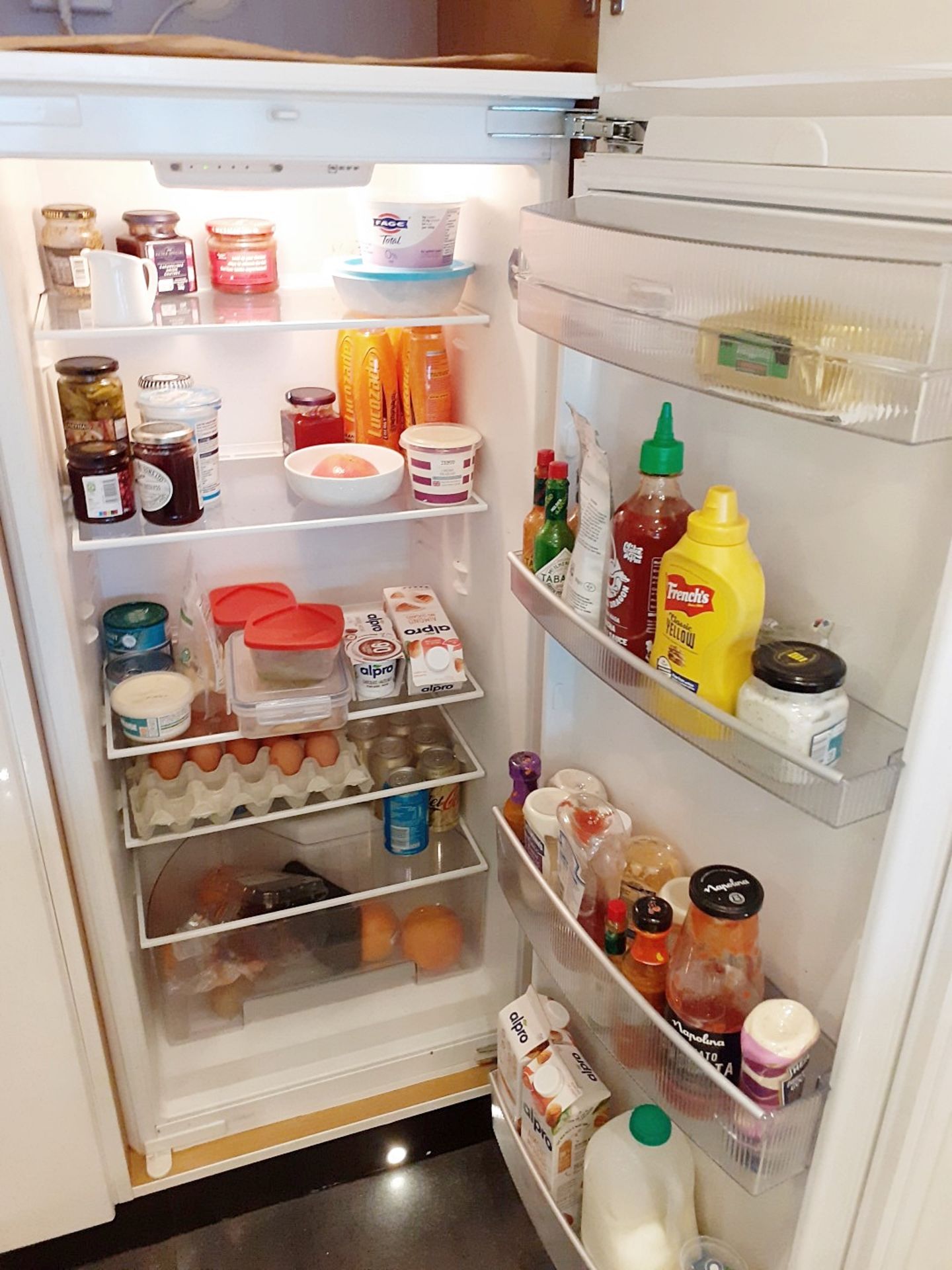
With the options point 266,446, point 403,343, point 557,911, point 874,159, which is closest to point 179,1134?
point 557,911

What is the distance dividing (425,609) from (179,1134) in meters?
0.92

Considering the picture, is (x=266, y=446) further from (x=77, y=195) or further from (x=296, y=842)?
(x=296, y=842)

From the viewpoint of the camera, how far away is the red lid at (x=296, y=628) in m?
1.47

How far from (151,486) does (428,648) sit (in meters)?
0.48

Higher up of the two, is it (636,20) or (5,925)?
(636,20)

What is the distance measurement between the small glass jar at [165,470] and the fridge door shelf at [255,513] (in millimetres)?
24

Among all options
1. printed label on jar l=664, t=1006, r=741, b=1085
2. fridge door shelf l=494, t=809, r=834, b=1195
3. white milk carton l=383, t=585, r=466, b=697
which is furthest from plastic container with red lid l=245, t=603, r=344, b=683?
printed label on jar l=664, t=1006, r=741, b=1085

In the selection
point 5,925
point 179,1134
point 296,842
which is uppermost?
point 5,925

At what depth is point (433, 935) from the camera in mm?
1755

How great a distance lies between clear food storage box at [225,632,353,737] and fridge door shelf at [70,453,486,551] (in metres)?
0.23

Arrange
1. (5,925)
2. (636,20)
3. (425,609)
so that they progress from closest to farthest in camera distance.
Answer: (636,20), (5,925), (425,609)

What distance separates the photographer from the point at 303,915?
1714 millimetres

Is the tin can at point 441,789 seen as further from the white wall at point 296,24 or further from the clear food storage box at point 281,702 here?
the white wall at point 296,24

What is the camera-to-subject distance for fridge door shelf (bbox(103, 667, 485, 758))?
1436 millimetres
